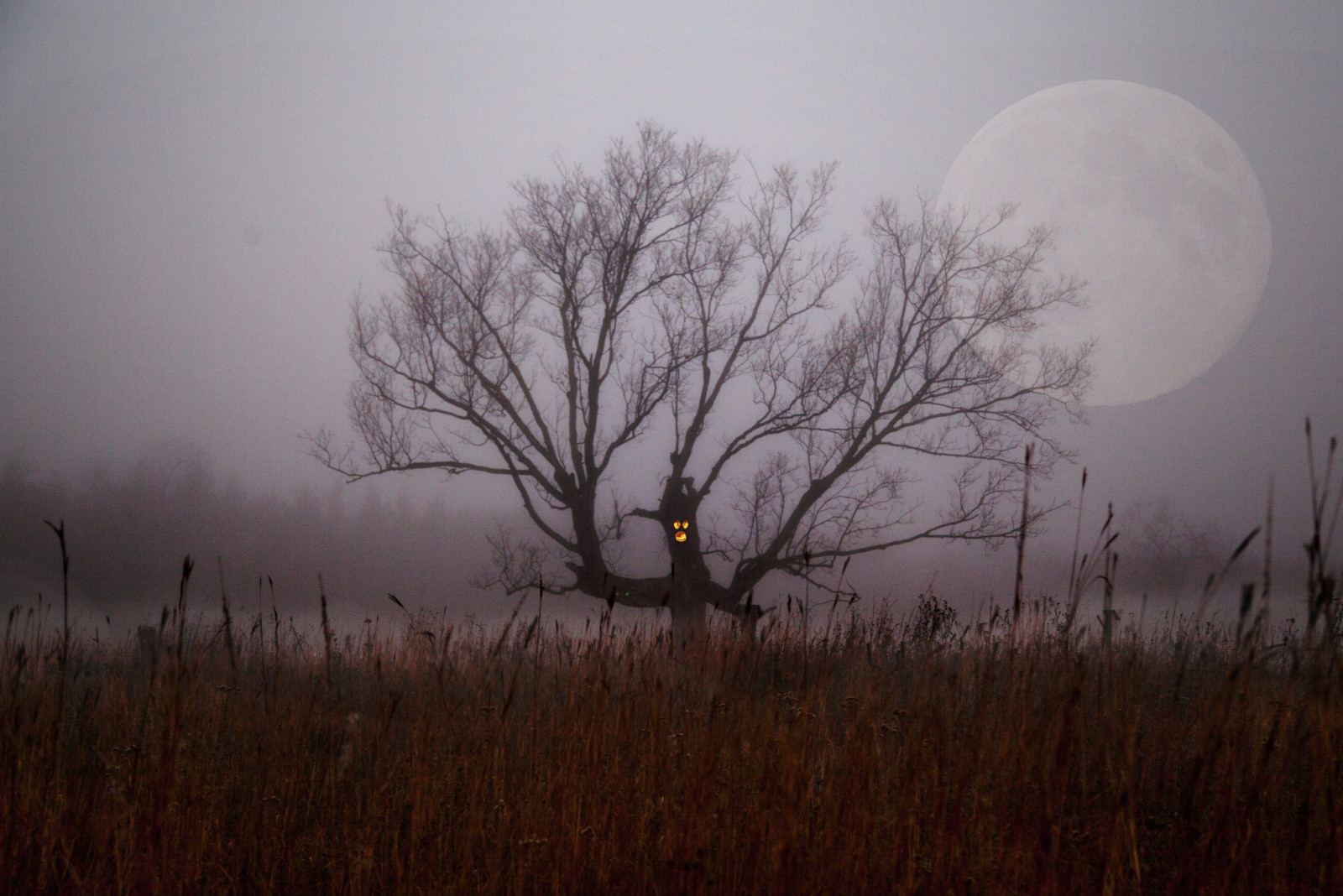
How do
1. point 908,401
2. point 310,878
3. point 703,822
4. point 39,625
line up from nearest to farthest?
point 703,822 < point 310,878 < point 39,625 < point 908,401

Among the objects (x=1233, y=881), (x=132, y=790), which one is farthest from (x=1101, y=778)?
(x=132, y=790)


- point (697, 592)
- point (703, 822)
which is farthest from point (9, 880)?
point (697, 592)

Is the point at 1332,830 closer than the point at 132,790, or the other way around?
the point at 1332,830

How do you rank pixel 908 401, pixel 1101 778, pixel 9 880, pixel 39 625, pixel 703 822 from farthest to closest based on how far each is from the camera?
pixel 908 401 → pixel 1101 778 → pixel 39 625 → pixel 9 880 → pixel 703 822

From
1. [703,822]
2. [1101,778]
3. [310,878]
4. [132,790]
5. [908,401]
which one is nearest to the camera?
[703,822]

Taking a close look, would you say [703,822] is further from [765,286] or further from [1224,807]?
[765,286]

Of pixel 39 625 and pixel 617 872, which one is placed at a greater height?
pixel 39 625

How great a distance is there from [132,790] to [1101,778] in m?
5.33

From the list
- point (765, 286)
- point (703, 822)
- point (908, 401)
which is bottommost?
point (703, 822)

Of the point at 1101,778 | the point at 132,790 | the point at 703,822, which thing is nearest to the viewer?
the point at 703,822

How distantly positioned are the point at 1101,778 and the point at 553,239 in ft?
42.4

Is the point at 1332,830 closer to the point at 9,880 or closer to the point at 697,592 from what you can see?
the point at 9,880

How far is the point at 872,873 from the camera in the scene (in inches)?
131

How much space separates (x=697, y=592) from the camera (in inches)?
602
